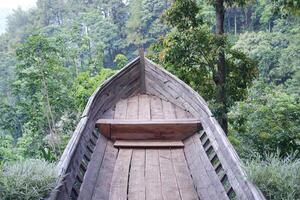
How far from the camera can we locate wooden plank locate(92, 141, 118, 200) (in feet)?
7.04

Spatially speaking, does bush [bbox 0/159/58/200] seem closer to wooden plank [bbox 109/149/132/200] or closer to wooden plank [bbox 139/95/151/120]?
wooden plank [bbox 109/149/132/200]

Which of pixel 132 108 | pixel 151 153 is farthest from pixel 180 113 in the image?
pixel 151 153

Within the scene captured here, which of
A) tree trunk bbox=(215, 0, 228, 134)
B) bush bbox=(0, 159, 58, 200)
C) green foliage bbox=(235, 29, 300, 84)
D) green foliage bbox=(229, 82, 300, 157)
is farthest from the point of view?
green foliage bbox=(235, 29, 300, 84)

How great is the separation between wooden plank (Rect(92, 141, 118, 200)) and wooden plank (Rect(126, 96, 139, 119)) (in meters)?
0.66

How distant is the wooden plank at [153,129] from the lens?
3.14 m

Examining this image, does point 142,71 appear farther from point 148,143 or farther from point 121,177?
point 121,177

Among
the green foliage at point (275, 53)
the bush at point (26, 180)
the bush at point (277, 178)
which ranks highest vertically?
the bush at point (26, 180)

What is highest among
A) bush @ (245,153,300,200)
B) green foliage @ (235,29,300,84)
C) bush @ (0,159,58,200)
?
bush @ (0,159,58,200)

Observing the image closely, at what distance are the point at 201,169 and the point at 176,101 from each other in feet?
5.08

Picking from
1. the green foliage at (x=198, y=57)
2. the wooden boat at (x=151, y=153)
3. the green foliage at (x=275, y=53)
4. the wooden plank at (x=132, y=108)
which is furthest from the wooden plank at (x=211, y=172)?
the green foliage at (x=275, y=53)

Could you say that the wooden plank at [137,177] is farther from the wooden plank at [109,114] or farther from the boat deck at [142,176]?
the wooden plank at [109,114]

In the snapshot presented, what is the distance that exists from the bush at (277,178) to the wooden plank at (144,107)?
6.60 ft

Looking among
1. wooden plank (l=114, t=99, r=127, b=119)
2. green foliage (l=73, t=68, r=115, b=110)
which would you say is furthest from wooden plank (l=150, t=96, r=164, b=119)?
green foliage (l=73, t=68, r=115, b=110)

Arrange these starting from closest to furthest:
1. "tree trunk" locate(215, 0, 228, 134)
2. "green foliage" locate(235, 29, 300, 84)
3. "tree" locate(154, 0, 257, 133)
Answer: "tree" locate(154, 0, 257, 133) < "tree trunk" locate(215, 0, 228, 134) < "green foliage" locate(235, 29, 300, 84)
